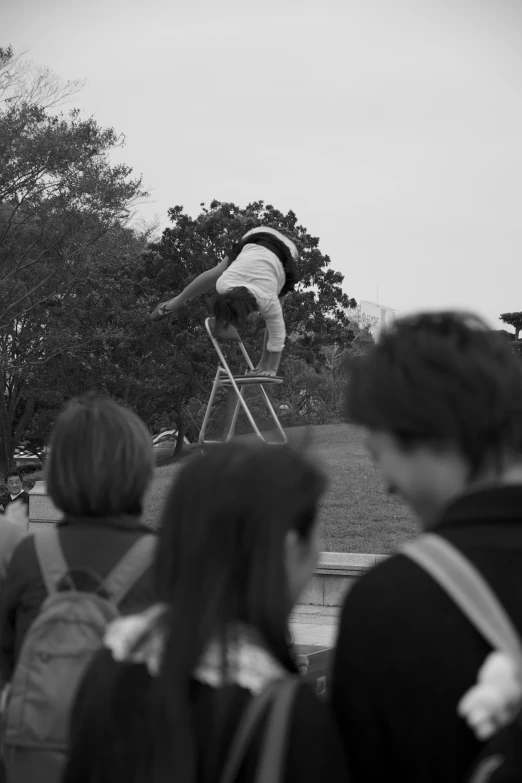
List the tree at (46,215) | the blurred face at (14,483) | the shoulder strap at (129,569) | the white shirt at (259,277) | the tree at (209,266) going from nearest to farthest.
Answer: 1. the shoulder strap at (129,569)
2. the white shirt at (259,277)
3. the blurred face at (14,483)
4. the tree at (46,215)
5. the tree at (209,266)

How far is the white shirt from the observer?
235 inches

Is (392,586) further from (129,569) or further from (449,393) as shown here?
(129,569)

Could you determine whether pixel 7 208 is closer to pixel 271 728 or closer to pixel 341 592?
pixel 341 592

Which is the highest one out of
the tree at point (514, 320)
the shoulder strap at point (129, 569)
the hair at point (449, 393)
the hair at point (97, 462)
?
the tree at point (514, 320)

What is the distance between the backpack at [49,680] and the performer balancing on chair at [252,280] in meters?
4.00

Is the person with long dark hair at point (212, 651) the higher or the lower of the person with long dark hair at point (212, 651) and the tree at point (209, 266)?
the lower

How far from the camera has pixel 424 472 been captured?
1541 mm

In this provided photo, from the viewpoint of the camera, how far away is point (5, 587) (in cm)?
220

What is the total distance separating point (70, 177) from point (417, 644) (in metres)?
21.3

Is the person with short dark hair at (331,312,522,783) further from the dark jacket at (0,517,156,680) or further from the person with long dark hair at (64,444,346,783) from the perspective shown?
the dark jacket at (0,517,156,680)

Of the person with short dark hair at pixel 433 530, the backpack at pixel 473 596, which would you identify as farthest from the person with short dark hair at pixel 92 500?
the backpack at pixel 473 596

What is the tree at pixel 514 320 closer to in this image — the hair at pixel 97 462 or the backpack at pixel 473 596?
the hair at pixel 97 462

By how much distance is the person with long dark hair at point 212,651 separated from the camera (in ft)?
4.35

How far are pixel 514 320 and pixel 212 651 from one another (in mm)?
23063
